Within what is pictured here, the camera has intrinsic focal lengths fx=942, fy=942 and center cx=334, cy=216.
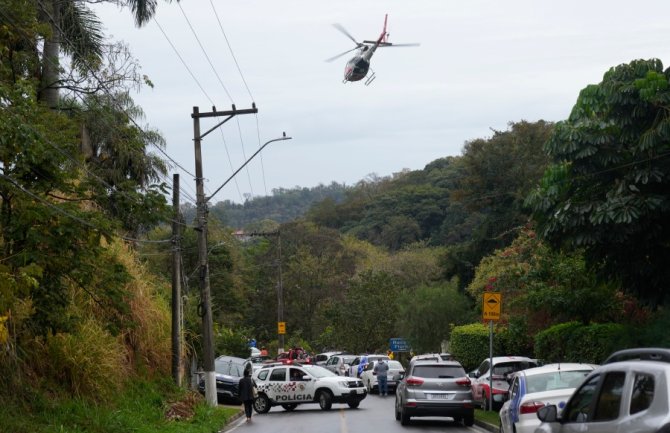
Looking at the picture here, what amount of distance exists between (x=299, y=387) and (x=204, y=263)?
576 cm

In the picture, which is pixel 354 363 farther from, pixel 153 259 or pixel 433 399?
pixel 433 399

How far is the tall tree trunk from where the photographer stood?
2591 centimetres

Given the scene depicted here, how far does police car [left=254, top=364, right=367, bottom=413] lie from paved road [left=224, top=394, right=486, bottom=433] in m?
0.36

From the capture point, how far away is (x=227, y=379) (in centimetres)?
3566

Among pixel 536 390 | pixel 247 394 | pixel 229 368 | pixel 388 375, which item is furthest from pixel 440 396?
pixel 388 375

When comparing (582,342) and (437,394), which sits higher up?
(582,342)

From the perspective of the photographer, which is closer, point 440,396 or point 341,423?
point 440,396

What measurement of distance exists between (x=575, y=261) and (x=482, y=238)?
1021 inches

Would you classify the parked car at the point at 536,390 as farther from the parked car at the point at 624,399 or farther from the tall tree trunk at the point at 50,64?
the tall tree trunk at the point at 50,64

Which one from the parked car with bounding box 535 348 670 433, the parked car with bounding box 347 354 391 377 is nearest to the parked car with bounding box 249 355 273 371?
the parked car with bounding box 347 354 391 377

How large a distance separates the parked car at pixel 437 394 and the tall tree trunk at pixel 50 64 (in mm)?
12232

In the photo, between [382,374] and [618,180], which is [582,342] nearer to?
[618,180]

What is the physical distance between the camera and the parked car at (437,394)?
23.1 m

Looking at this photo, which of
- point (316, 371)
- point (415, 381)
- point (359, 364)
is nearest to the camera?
Answer: point (415, 381)
